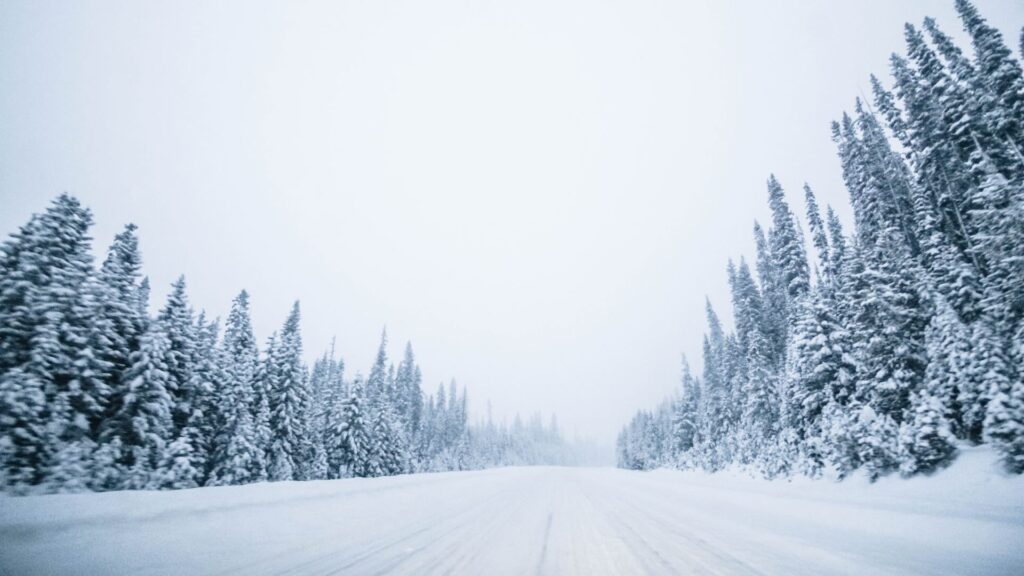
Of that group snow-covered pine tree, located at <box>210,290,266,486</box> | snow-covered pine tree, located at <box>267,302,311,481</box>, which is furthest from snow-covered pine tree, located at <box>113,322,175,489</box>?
snow-covered pine tree, located at <box>267,302,311,481</box>

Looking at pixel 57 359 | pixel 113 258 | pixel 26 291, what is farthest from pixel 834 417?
pixel 113 258

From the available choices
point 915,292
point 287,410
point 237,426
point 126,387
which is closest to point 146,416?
point 126,387

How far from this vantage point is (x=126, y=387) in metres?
20.0

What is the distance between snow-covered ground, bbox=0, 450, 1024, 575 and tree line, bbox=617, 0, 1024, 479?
13.3ft

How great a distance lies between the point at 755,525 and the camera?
350 inches

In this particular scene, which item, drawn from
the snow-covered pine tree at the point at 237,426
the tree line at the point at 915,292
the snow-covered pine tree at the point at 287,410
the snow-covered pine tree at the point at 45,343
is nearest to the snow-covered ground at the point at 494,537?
the tree line at the point at 915,292

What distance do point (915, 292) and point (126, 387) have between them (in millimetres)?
38407

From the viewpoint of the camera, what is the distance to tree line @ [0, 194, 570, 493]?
16.2 m

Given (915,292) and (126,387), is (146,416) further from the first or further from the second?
(915,292)

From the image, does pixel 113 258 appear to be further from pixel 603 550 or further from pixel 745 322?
pixel 745 322

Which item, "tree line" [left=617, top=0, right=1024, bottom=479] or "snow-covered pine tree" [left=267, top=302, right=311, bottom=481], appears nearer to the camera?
"tree line" [left=617, top=0, right=1024, bottom=479]

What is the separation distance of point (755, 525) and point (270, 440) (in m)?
30.8

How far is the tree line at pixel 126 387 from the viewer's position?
637 inches

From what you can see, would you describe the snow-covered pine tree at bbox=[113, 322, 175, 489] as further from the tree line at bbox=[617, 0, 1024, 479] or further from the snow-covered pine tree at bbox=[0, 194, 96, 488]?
the tree line at bbox=[617, 0, 1024, 479]
